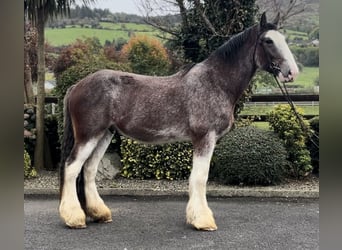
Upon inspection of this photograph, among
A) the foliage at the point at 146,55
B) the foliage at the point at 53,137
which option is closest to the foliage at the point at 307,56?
the foliage at the point at 146,55

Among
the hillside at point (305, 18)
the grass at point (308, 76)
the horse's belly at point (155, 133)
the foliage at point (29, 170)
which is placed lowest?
the foliage at point (29, 170)

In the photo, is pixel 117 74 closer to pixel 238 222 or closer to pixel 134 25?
pixel 238 222

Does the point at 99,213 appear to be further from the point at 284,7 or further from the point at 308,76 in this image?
the point at 284,7

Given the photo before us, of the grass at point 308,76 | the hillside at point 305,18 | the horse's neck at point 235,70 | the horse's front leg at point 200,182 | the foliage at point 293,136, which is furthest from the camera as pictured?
the hillside at point 305,18

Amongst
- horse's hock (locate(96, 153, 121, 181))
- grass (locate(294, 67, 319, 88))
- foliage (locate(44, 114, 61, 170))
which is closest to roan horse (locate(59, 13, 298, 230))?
horse's hock (locate(96, 153, 121, 181))

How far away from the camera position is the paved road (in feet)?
12.3

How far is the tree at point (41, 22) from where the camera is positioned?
20.1 ft

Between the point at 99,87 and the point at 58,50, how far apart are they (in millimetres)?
2792

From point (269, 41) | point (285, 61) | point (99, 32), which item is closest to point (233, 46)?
point (269, 41)

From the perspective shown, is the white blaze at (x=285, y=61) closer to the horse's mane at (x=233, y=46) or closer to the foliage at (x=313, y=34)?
the horse's mane at (x=233, y=46)

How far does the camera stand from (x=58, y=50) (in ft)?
21.9

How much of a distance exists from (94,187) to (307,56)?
3520 millimetres

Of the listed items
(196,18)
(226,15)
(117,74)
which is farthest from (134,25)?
(117,74)

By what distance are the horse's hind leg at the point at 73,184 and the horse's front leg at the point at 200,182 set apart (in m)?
0.97
